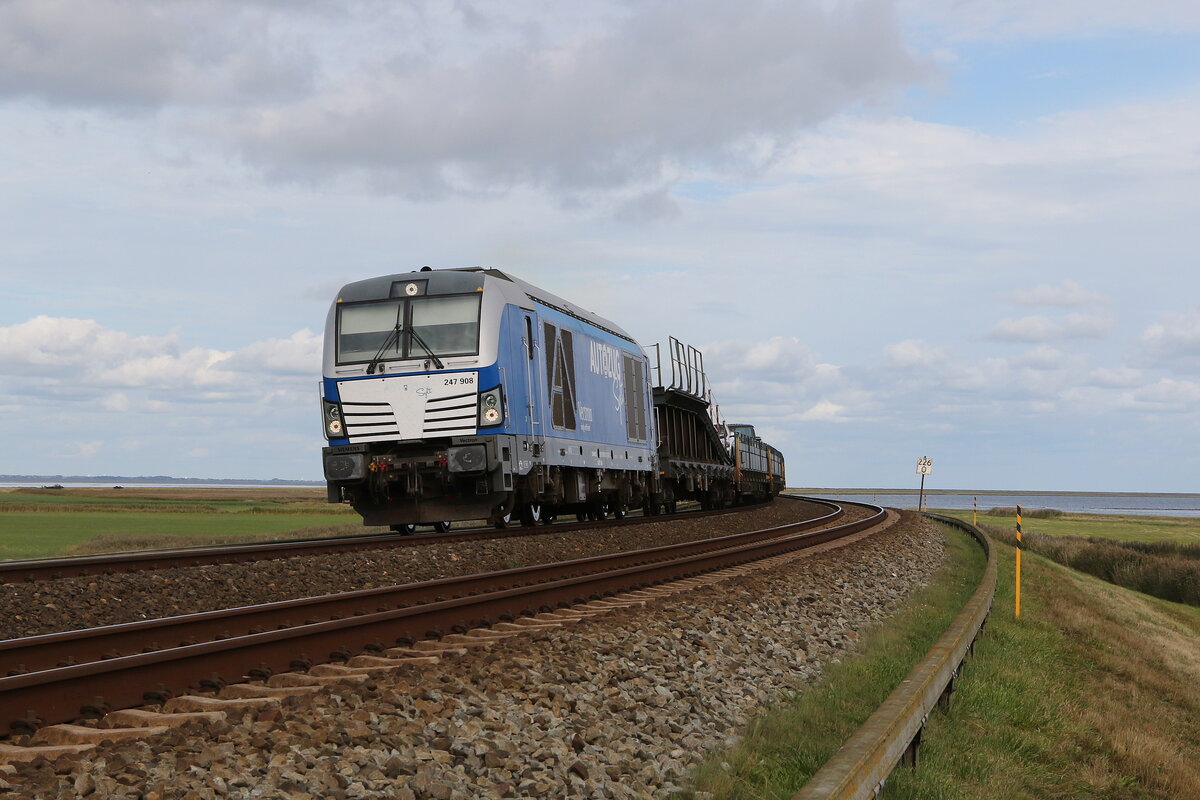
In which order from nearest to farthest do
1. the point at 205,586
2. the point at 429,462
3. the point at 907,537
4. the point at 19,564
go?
the point at 205,586 → the point at 19,564 → the point at 429,462 → the point at 907,537

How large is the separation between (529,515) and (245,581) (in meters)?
9.98

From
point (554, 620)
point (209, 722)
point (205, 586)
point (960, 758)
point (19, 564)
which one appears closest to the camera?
point (209, 722)

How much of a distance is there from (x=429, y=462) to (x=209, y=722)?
1230cm

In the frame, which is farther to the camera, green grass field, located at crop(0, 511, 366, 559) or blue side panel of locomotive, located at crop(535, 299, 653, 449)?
green grass field, located at crop(0, 511, 366, 559)

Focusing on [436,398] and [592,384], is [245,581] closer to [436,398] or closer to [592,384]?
[436,398]

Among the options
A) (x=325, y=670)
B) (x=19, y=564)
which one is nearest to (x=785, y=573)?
(x=325, y=670)

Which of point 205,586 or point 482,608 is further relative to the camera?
point 205,586

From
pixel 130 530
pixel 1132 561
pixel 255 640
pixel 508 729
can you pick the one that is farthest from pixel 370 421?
pixel 1132 561

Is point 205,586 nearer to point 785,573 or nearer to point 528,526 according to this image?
point 785,573

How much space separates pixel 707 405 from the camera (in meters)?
36.6

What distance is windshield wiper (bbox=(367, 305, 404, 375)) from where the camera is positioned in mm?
18125

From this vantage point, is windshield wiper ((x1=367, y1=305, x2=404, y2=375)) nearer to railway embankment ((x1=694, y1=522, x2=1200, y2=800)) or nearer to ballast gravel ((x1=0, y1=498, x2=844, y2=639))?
ballast gravel ((x1=0, y1=498, x2=844, y2=639))

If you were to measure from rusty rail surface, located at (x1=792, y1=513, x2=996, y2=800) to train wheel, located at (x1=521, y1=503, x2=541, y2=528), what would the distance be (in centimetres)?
1390

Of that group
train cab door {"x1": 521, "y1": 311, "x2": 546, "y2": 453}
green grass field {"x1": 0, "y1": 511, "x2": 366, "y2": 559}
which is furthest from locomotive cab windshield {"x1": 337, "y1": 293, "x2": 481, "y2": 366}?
green grass field {"x1": 0, "y1": 511, "x2": 366, "y2": 559}
